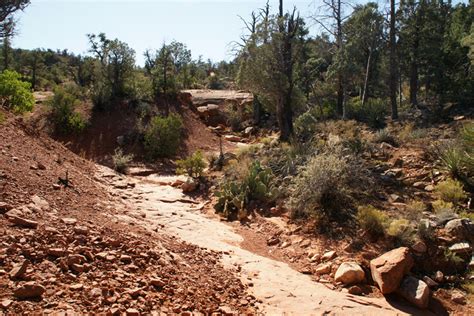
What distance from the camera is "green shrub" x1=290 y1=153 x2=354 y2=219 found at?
6828mm

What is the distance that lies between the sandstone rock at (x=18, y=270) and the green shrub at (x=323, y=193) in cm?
491

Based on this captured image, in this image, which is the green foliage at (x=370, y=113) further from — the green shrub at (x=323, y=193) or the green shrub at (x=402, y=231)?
the green shrub at (x=402, y=231)

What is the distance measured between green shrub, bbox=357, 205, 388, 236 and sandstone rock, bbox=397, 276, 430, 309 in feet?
3.76

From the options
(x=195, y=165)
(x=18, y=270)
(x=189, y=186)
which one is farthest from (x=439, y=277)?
(x=195, y=165)

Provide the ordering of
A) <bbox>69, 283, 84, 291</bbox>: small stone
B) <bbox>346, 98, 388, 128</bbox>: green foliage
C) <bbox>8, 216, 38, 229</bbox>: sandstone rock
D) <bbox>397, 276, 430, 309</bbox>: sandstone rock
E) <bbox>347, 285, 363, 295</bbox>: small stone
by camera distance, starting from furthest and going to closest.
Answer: <bbox>346, 98, 388, 128</bbox>: green foliage < <bbox>347, 285, 363, 295</bbox>: small stone < <bbox>397, 276, 430, 309</bbox>: sandstone rock < <bbox>8, 216, 38, 229</bbox>: sandstone rock < <bbox>69, 283, 84, 291</bbox>: small stone

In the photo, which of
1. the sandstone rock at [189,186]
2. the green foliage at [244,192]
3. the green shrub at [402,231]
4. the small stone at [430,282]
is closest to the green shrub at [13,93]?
the sandstone rock at [189,186]

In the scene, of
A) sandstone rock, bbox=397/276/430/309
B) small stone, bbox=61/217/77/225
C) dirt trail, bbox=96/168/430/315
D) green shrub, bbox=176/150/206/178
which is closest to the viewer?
dirt trail, bbox=96/168/430/315

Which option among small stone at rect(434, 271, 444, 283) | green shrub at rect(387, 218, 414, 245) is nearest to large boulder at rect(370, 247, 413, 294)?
small stone at rect(434, 271, 444, 283)

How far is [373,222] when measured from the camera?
5.98m

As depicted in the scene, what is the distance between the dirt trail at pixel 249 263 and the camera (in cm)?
427

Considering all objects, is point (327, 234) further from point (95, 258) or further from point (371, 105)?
point (371, 105)

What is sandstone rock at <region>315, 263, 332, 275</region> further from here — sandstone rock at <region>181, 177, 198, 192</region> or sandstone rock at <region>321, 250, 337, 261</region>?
sandstone rock at <region>181, 177, 198, 192</region>

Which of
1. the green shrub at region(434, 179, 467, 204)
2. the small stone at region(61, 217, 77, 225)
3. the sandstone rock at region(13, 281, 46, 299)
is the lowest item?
the sandstone rock at region(13, 281, 46, 299)

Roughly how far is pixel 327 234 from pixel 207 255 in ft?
7.38
